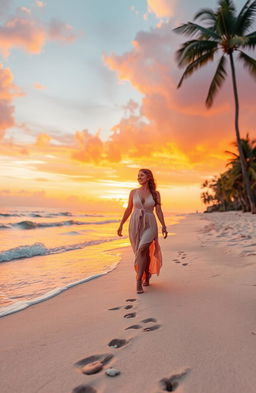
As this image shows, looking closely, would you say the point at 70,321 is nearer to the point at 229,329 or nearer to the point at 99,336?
the point at 99,336

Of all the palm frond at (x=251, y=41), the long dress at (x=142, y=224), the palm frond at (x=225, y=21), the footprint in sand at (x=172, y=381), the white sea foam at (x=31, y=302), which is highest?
the palm frond at (x=225, y=21)

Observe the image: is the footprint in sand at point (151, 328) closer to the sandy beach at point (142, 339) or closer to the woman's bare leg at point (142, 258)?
the sandy beach at point (142, 339)

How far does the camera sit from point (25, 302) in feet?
12.2

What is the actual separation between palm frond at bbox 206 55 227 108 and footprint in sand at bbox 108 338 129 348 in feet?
59.7

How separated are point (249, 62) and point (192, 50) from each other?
12.6ft

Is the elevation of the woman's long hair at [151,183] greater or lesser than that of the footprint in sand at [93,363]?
greater

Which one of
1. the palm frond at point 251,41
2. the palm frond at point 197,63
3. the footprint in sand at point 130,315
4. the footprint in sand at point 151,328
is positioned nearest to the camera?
the footprint in sand at point 151,328

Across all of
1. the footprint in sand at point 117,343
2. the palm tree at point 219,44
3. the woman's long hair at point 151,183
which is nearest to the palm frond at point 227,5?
the palm tree at point 219,44

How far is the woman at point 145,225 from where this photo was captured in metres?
4.23

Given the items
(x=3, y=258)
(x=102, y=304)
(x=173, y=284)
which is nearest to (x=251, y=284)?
(x=173, y=284)

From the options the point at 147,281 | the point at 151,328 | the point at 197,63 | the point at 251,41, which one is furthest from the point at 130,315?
the point at 251,41

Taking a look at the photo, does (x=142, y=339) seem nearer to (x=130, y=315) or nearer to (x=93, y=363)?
(x=93, y=363)

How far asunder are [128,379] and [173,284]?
8.88 ft

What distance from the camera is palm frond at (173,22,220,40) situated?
17.4 meters
